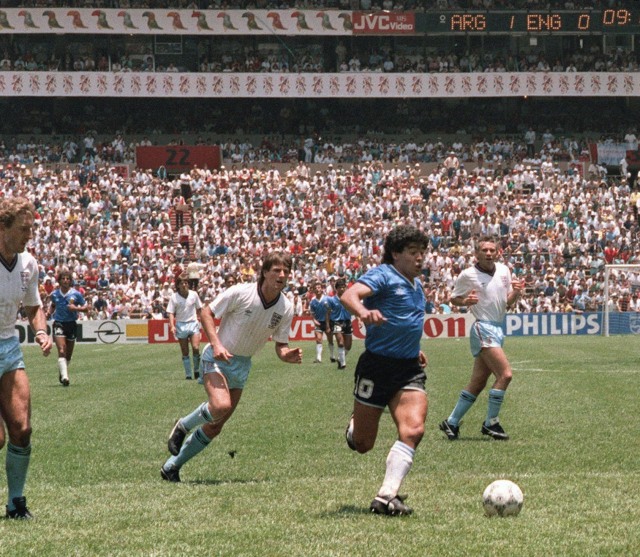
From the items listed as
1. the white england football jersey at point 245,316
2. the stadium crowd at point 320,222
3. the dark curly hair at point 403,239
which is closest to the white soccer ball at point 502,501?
the dark curly hair at point 403,239

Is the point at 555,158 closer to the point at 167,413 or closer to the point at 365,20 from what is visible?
the point at 365,20

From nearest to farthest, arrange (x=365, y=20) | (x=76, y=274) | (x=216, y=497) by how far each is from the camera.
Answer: (x=216, y=497) < (x=76, y=274) < (x=365, y=20)

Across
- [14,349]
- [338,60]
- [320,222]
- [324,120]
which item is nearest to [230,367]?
[14,349]

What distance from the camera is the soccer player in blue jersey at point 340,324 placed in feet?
86.6

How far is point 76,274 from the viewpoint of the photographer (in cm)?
4603

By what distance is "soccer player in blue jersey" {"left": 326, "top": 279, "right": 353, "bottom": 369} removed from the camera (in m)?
26.4

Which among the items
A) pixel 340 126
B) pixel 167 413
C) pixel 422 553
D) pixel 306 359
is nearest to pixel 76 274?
pixel 306 359

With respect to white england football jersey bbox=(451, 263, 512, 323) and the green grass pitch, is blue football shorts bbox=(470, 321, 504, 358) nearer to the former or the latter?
white england football jersey bbox=(451, 263, 512, 323)

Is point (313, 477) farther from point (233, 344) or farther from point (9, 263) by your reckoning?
point (9, 263)

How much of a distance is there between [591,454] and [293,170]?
1781 inches

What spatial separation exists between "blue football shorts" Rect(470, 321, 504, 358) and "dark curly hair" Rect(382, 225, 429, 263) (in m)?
4.87

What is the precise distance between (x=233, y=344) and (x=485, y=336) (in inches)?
163

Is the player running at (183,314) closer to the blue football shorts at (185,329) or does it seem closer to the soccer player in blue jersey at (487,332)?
the blue football shorts at (185,329)

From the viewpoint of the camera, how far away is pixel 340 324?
90.9 ft
